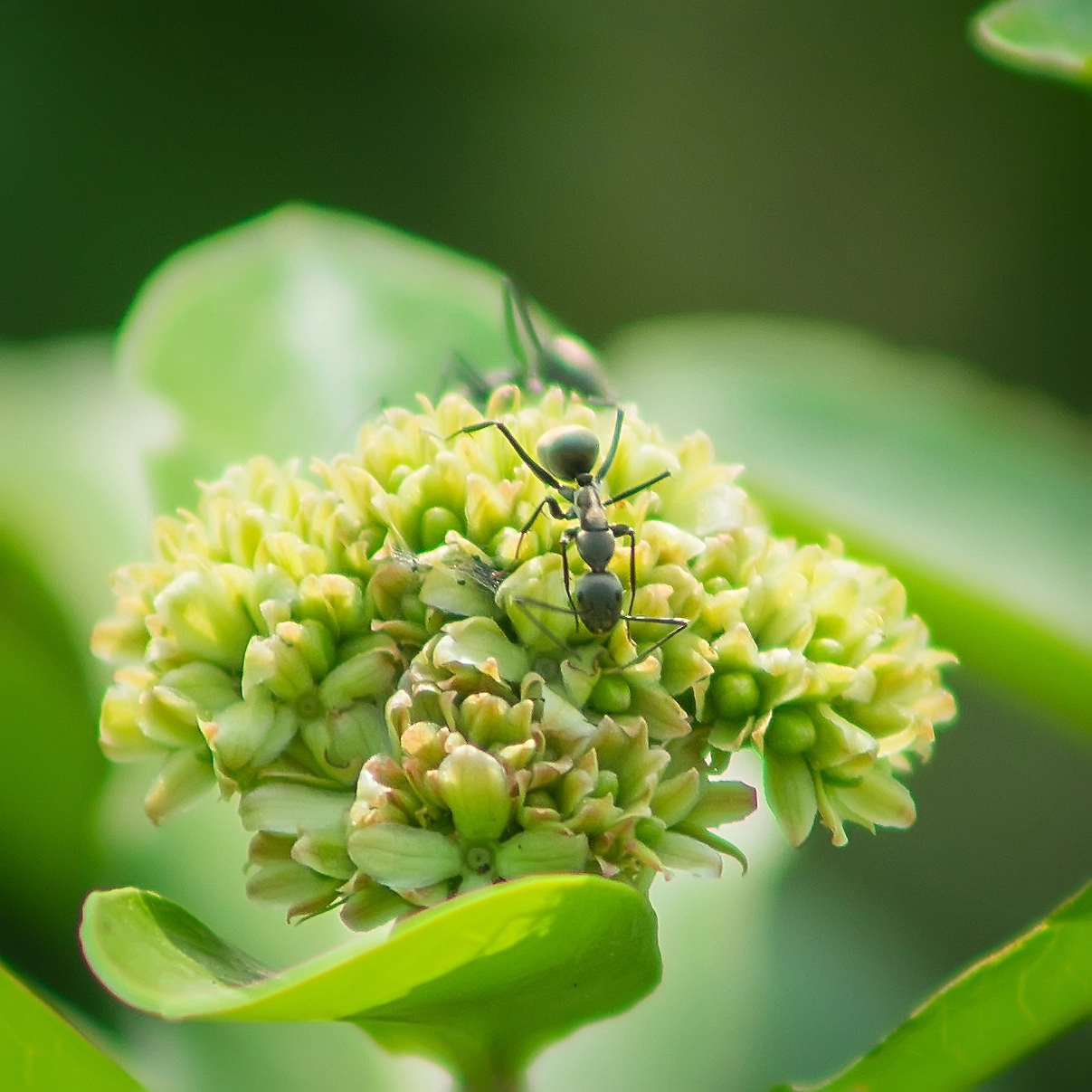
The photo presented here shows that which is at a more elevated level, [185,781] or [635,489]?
[635,489]

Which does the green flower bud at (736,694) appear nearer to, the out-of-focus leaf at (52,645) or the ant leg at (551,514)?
the ant leg at (551,514)

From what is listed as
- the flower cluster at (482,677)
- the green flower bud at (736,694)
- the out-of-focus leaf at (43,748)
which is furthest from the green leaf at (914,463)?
the out-of-focus leaf at (43,748)

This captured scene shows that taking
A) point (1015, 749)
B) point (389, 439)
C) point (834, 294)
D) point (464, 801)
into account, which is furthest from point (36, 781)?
point (834, 294)

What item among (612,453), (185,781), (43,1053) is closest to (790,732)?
(612,453)

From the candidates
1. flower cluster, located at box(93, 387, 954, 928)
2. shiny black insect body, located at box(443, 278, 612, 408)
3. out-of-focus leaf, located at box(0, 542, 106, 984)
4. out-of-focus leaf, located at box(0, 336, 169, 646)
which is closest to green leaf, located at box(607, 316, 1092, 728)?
shiny black insect body, located at box(443, 278, 612, 408)

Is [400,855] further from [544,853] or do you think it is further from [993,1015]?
[993,1015]
